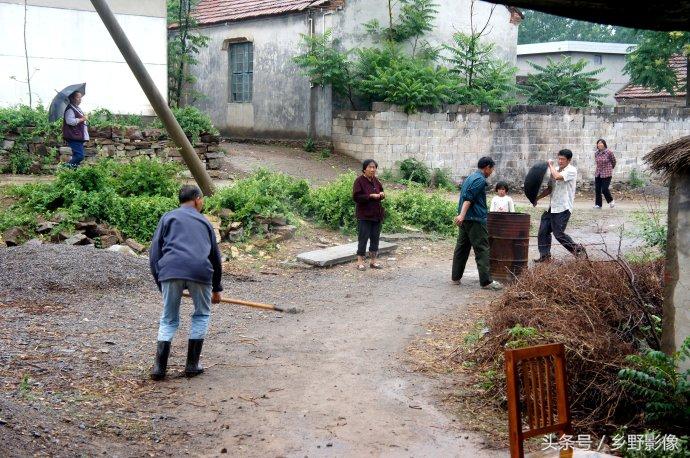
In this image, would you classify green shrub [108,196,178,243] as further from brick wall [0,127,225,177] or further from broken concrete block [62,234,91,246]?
brick wall [0,127,225,177]

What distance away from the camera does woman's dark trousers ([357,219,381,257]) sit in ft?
39.0

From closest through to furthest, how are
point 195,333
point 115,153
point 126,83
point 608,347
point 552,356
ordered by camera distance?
point 552,356
point 608,347
point 195,333
point 115,153
point 126,83

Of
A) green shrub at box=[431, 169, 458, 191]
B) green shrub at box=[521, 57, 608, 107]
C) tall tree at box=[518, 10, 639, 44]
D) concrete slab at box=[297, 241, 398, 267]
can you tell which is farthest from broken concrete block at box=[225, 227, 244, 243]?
tall tree at box=[518, 10, 639, 44]

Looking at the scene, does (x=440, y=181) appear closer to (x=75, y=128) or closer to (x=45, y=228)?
(x=75, y=128)

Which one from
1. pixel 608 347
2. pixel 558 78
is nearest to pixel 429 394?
pixel 608 347

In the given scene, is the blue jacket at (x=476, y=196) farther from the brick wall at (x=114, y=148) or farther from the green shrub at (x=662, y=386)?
the brick wall at (x=114, y=148)

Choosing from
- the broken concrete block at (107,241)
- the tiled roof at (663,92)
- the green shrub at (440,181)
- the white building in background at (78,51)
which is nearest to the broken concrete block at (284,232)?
the broken concrete block at (107,241)

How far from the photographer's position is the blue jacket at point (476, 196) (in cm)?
1061

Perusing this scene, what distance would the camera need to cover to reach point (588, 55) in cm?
3509

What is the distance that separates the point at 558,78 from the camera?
25.0m

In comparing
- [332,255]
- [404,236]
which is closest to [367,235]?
[332,255]

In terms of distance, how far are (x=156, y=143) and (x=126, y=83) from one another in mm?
1827

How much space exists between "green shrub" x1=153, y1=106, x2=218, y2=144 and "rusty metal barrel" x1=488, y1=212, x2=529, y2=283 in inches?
386

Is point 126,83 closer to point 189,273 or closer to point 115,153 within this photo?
point 115,153
